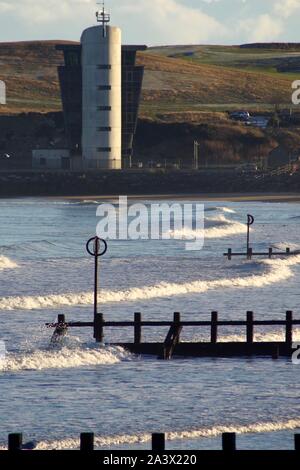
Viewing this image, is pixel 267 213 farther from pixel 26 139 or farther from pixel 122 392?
pixel 122 392

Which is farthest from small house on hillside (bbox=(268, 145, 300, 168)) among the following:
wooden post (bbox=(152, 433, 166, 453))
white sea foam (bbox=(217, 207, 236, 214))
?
wooden post (bbox=(152, 433, 166, 453))

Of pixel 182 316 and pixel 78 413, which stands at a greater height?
pixel 182 316

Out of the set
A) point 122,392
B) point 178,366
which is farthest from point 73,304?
point 122,392

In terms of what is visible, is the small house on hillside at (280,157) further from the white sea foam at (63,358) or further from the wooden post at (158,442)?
the wooden post at (158,442)

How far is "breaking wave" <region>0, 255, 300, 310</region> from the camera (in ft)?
163

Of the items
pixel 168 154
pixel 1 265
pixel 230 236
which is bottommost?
pixel 1 265

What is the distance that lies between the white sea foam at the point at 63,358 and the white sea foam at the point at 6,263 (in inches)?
1069

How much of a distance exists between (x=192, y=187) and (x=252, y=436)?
390ft

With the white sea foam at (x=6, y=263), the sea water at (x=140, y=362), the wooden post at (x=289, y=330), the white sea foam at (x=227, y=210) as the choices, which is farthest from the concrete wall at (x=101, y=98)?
the wooden post at (x=289, y=330)

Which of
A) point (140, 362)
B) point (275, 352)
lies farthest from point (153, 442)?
point (275, 352)

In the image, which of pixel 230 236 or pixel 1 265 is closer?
pixel 1 265

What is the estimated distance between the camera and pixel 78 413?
30500mm
